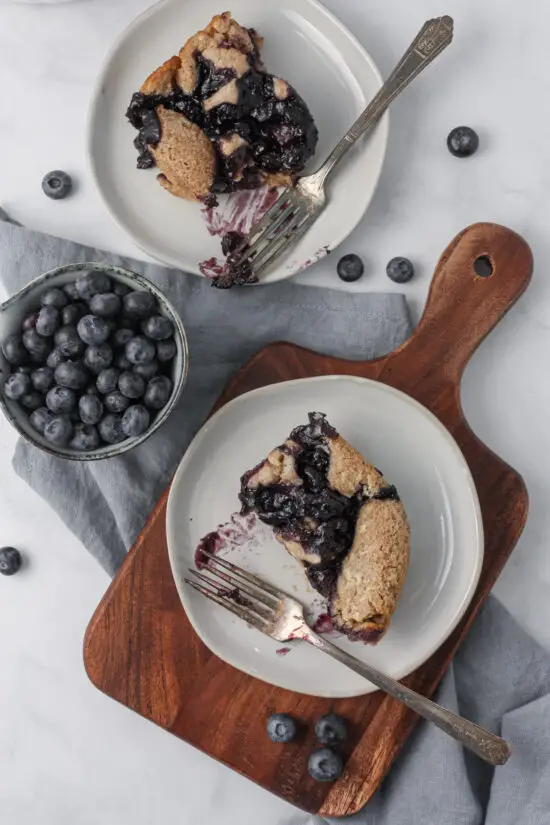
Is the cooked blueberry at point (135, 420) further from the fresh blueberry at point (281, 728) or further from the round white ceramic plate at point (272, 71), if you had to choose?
the fresh blueberry at point (281, 728)

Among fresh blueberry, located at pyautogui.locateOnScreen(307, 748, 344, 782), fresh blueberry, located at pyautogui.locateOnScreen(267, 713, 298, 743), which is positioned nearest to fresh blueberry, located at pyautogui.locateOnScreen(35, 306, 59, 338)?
fresh blueberry, located at pyautogui.locateOnScreen(267, 713, 298, 743)

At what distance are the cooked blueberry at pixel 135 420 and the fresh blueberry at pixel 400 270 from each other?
0.91 metres

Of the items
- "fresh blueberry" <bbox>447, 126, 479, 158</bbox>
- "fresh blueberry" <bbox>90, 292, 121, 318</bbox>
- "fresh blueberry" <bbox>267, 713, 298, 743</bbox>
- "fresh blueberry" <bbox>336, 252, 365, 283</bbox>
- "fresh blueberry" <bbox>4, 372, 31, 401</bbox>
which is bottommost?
"fresh blueberry" <bbox>267, 713, 298, 743</bbox>

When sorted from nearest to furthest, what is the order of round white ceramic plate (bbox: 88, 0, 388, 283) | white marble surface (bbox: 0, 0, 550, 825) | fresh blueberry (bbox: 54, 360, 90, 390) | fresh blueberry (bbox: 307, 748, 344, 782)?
fresh blueberry (bbox: 54, 360, 90, 390)
fresh blueberry (bbox: 307, 748, 344, 782)
round white ceramic plate (bbox: 88, 0, 388, 283)
white marble surface (bbox: 0, 0, 550, 825)

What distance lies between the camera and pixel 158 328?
2305 mm

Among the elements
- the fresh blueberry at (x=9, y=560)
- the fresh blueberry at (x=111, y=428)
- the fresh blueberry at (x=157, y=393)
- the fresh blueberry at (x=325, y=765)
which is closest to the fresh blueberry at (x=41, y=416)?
the fresh blueberry at (x=111, y=428)

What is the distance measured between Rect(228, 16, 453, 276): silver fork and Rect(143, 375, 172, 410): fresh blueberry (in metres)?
Answer: 0.46

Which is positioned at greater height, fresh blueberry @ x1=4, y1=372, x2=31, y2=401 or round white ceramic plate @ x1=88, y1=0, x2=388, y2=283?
round white ceramic plate @ x1=88, y1=0, x2=388, y2=283

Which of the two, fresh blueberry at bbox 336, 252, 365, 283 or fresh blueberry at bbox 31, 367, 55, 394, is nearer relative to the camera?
fresh blueberry at bbox 31, 367, 55, 394

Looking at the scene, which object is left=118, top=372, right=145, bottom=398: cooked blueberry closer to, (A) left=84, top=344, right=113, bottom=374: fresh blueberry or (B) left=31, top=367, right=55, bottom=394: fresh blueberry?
(A) left=84, top=344, right=113, bottom=374: fresh blueberry

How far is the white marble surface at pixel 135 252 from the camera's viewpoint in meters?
2.70

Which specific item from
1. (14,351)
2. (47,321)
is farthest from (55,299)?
(14,351)

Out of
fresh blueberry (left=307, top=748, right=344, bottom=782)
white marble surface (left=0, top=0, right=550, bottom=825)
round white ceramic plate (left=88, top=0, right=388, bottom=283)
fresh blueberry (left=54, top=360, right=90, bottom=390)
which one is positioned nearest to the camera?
fresh blueberry (left=54, top=360, right=90, bottom=390)

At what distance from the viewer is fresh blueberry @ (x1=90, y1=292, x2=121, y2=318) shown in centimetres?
228
